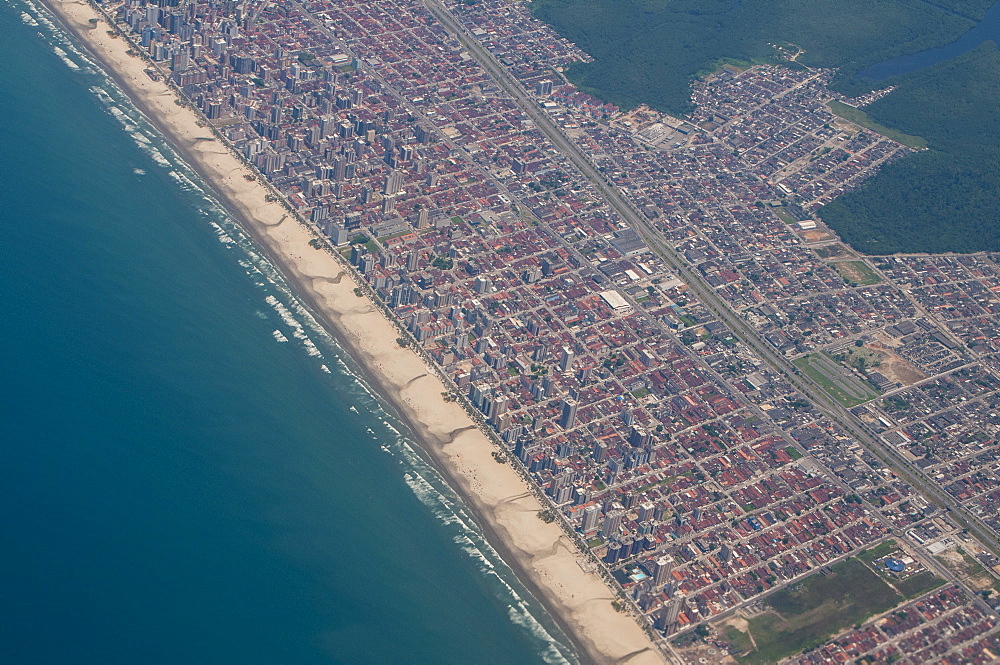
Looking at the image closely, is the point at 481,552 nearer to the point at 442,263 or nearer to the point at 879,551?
the point at 879,551

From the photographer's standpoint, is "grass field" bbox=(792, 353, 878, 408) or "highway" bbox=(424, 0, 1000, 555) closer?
"highway" bbox=(424, 0, 1000, 555)

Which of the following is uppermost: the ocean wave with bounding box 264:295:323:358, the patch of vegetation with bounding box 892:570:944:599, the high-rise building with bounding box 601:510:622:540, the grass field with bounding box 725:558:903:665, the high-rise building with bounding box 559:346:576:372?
the ocean wave with bounding box 264:295:323:358

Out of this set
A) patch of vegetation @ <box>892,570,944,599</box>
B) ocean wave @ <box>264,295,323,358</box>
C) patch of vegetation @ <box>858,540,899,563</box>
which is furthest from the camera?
ocean wave @ <box>264,295,323,358</box>

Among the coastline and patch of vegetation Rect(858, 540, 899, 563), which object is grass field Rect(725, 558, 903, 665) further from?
the coastline

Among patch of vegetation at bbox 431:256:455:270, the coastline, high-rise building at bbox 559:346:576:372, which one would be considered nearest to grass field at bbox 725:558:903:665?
the coastline

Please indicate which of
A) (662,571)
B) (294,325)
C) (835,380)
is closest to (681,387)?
(835,380)

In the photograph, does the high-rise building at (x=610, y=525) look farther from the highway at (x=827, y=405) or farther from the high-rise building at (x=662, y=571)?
the highway at (x=827, y=405)

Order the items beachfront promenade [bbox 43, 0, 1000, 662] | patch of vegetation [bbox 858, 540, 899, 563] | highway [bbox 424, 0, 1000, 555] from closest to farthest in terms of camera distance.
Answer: beachfront promenade [bbox 43, 0, 1000, 662] → patch of vegetation [bbox 858, 540, 899, 563] → highway [bbox 424, 0, 1000, 555]

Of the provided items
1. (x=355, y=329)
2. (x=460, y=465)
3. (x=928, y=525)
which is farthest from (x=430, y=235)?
(x=928, y=525)
